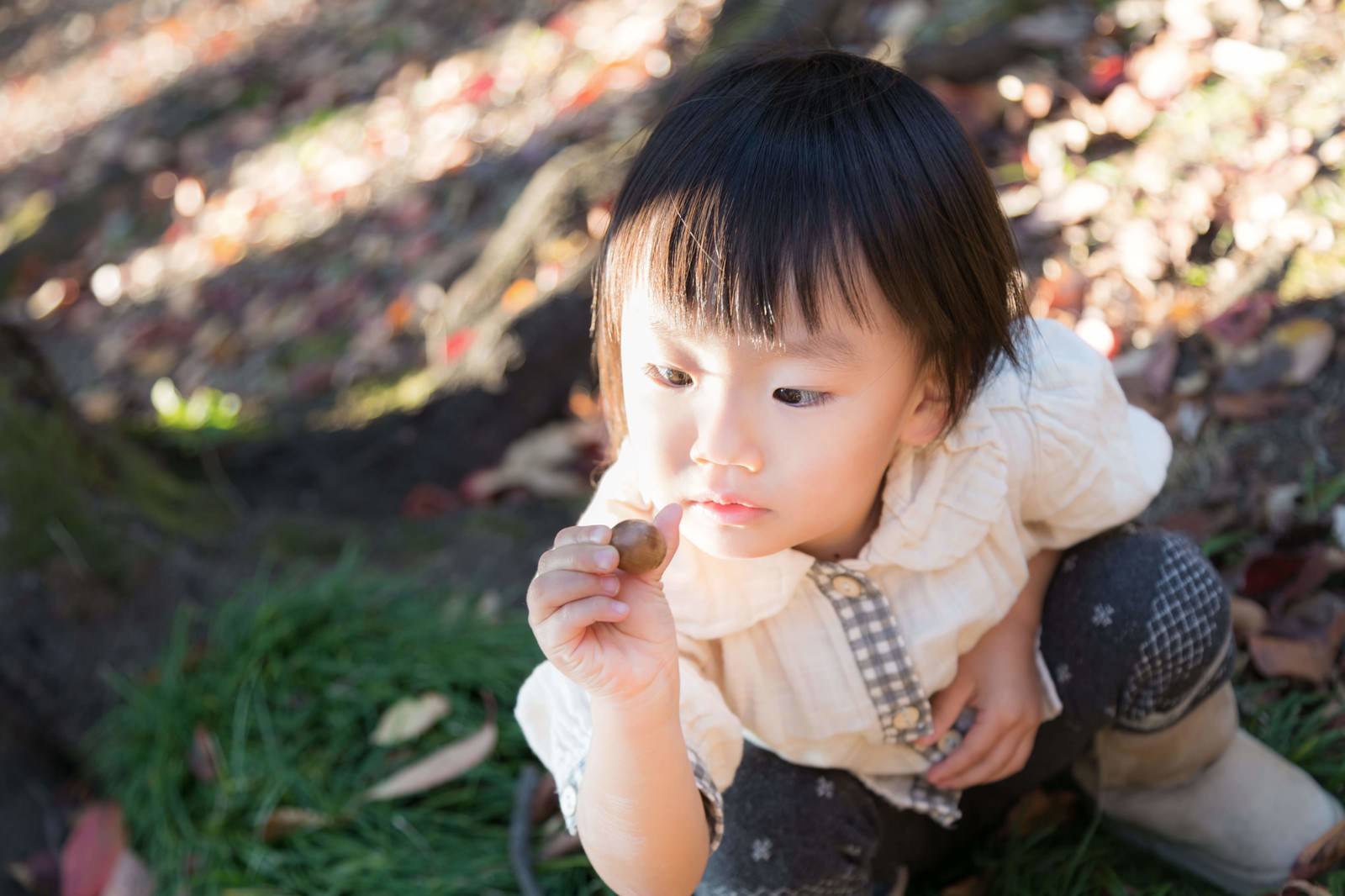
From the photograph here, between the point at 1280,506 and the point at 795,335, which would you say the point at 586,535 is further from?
the point at 1280,506

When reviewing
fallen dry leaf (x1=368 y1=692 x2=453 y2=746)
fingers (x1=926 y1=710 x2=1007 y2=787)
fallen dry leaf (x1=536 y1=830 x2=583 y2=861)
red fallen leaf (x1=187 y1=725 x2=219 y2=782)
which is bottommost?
fallen dry leaf (x1=536 y1=830 x2=583 y2=861)

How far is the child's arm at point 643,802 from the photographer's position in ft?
3.68

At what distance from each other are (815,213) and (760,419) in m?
0.19

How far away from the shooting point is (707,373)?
111 cm

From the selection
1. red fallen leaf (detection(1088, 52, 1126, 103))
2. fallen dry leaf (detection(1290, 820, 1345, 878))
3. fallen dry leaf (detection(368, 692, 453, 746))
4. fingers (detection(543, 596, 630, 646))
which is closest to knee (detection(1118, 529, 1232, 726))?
fallen dry leaf (detection(1290, 820, 1345, 878))

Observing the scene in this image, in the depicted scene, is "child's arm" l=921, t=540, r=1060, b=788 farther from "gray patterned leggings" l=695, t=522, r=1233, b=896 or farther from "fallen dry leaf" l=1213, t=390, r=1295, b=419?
"fallen dry leaf" l=1213, t=390, r=1295, b=419

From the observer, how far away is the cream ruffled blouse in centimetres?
128

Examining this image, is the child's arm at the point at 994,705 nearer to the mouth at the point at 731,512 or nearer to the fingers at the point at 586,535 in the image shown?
the mouth at the point at 731,512

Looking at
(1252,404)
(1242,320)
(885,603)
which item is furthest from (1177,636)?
(1242,320)

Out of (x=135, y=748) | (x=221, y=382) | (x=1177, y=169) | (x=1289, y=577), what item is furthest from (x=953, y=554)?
(x=221, y=382)

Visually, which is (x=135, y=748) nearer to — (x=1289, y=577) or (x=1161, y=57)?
(x=1289, y=577)

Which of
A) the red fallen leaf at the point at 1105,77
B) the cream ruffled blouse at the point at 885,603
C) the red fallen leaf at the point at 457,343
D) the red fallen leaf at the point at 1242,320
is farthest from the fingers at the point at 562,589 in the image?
the red fallen leaf at the point at 1105,77

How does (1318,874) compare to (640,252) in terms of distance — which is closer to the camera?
(640,252)

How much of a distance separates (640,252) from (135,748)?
1.38 metres
